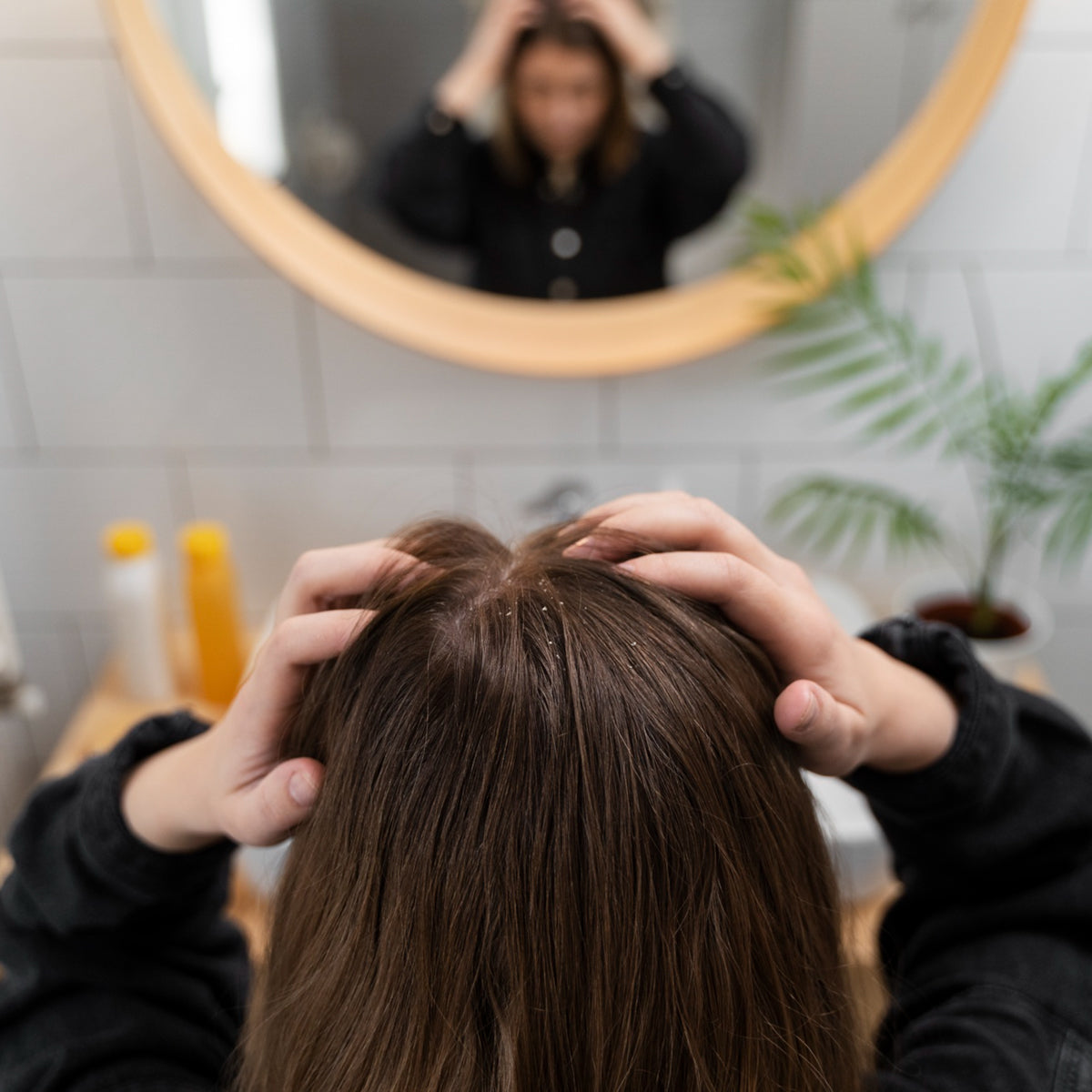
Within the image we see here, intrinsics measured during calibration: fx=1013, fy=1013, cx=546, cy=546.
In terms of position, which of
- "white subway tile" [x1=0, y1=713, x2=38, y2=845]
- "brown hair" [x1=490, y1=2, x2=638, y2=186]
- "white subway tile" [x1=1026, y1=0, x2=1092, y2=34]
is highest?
"white subway tile" [x1=1026, y1=0, x2=1092, y2=34]

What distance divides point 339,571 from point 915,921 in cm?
40

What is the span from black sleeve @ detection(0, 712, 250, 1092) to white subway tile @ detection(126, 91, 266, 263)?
2.01 ft

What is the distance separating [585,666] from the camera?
0.38 meters

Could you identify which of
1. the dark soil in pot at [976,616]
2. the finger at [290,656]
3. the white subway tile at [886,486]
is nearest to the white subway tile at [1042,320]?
the white subway tile at [886,486]

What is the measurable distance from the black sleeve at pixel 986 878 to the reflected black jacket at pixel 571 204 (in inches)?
22.6

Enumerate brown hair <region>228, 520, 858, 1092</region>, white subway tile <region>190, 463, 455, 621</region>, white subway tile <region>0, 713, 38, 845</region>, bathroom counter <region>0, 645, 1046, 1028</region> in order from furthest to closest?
white subway tile <region>0, 713, 38, 845</region>, white subway tile <region>190, 463, 455, 621</region>, bathroom counter <region>0, 645, 1046, 1028</region>, brown hair <region>228, 520, 858, 1092</region>

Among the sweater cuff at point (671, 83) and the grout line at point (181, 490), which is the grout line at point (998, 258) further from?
the grout line at point (181, 490)

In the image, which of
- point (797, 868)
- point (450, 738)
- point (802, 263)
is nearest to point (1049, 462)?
point (802, 263)

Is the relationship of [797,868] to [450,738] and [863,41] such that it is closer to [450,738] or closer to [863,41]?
[450,738]

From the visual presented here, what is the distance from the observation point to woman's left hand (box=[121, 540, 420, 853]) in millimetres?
426

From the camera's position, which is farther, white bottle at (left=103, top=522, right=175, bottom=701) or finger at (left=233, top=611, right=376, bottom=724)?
white bottle at (left=103, top=522, right=175, bottom=701)

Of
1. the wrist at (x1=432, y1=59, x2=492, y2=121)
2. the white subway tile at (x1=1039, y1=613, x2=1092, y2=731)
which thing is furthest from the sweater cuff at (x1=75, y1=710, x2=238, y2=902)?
the white subway tile at (x1=1039, y1=613, x2=1092, y2=731)

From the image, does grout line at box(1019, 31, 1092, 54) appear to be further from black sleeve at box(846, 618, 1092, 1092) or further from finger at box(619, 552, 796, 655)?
finger at box(619, 552, 796, 655)

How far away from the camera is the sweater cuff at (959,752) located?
1.76ft
